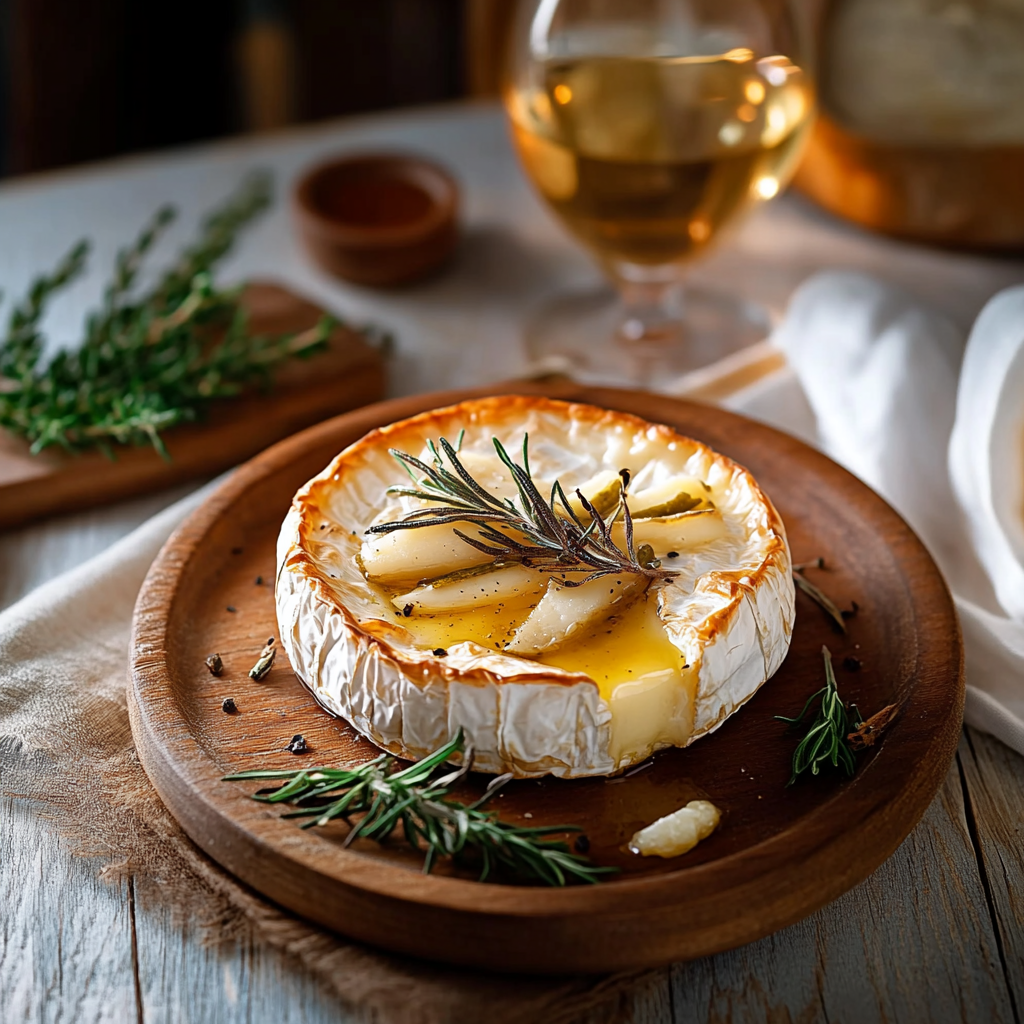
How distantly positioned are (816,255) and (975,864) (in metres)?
2.21

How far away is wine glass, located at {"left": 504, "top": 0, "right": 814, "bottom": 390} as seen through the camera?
2.74m

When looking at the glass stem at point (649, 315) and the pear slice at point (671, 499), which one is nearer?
the pear slice at point (671, 499)

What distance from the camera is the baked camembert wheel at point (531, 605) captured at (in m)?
1.66

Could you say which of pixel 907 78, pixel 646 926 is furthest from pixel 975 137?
pixel 646 926

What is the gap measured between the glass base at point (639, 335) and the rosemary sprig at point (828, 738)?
1.31m

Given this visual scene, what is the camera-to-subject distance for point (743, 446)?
7.95ft

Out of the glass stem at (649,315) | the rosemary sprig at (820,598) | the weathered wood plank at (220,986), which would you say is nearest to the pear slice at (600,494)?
the rosemary sprig at (820,598)

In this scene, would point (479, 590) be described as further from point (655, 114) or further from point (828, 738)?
point (655, 114)

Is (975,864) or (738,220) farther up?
(738,220)

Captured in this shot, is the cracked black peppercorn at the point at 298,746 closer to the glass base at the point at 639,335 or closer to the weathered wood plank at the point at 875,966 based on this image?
the weathered wood plank at the point at 875,966

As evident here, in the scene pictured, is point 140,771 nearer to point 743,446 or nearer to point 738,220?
point 743,446

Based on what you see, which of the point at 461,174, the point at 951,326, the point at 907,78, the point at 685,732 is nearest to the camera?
the point at 685,732

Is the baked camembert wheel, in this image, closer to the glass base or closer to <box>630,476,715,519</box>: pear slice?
<box>630,476,715,519</box>: pear slice

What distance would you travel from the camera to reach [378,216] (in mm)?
3496
